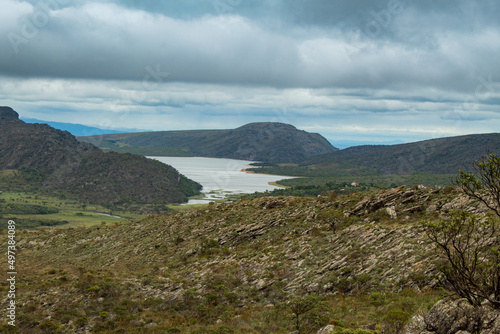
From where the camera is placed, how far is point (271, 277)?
36.5 metres

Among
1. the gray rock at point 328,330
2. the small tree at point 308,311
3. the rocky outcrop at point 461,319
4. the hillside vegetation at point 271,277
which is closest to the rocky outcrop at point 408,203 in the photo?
the hillside vegetation at point 271,277

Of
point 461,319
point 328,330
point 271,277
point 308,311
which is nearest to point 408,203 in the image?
point 271,277


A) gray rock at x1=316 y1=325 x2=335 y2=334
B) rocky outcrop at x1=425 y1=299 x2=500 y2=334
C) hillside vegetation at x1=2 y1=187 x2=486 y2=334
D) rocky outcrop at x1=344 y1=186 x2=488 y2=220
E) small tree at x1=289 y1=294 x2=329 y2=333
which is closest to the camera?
rocky outcrop at x1=425 y1=299 x2=500 y2=334

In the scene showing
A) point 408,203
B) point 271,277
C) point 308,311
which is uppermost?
point 408,203

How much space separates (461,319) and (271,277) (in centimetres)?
2150

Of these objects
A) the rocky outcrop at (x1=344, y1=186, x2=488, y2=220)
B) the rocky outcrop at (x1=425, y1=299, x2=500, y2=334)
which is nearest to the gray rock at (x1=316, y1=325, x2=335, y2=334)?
the rocky outcrop at (x1=425, y1=299, x2=500, y2=334)

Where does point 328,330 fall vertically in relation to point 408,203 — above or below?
below

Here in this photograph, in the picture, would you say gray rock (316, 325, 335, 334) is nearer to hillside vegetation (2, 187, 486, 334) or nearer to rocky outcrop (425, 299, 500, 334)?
hillside vegetation (2, 187, 486, 334)

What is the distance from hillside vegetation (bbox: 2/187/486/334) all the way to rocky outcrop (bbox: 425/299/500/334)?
113 inches

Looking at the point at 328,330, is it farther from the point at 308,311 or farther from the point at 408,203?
the point at 408,203

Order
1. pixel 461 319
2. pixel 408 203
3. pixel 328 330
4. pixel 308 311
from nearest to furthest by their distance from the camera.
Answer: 1. pixel 461 319
2. pixel 328 330
3. pixel 308 311
4. pixel 408 203

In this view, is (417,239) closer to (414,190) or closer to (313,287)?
(313,287)

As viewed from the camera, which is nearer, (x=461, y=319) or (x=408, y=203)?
(x=461, y=319)

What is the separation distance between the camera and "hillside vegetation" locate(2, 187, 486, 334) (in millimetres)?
27250
